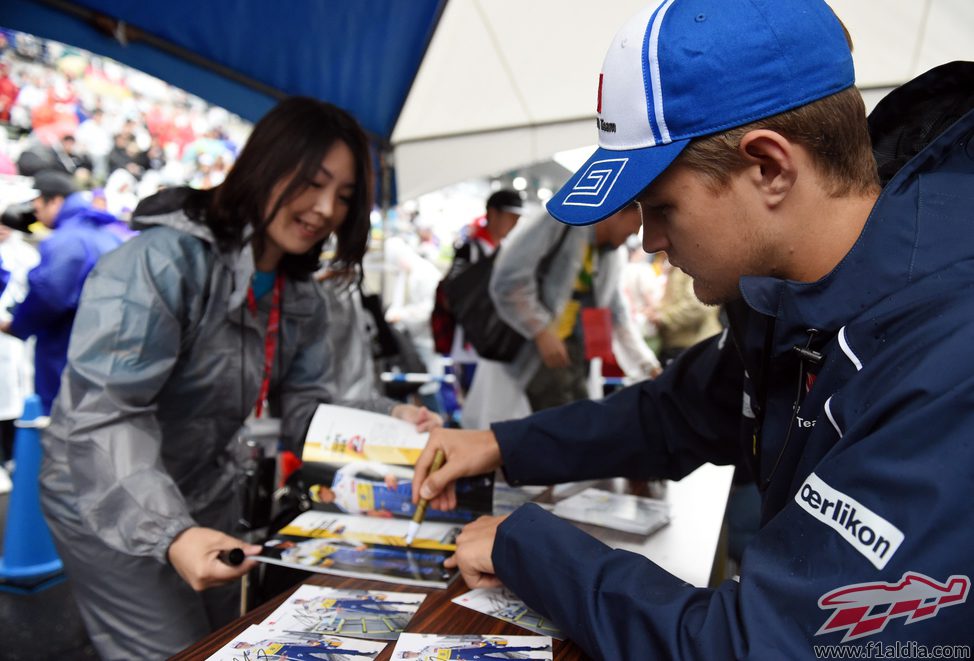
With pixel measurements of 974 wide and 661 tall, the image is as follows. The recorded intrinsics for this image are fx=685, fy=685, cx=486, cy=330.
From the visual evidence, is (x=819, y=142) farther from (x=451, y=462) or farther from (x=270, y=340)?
(x=270, y=340)

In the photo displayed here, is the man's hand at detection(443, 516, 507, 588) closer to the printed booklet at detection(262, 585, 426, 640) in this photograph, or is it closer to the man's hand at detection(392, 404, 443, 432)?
the printed booklet at detection(262, 585, 426, 640)

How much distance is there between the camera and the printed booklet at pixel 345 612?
35.3 inches

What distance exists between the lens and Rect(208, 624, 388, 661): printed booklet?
0.82 m

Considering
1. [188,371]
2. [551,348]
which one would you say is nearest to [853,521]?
[188,371]

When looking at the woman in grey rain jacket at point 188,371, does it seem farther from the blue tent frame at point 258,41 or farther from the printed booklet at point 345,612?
the blue tent frame at point 258,41

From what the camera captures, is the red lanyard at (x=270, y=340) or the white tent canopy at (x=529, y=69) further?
the white tent canopy at (x=529, y=69)

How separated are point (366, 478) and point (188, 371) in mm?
446

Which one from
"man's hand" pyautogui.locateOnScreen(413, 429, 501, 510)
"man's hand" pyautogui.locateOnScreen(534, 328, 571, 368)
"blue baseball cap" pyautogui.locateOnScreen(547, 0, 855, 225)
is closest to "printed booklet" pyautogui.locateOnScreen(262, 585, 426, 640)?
"man's hand" pyautogui.locateOnScreen(413, 429, 501, 510)

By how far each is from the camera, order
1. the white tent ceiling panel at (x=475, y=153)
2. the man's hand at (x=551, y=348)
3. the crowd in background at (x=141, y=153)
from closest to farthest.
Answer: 1. the man's hand at (x=551, y=348)
2. the white tent ceiling panel at (x=475, y=153)
3. the crowd in background at (x=141, y=153)

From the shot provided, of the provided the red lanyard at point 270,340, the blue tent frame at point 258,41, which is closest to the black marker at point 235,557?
the red lanyard at point 270,340

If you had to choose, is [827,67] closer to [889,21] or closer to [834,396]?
[834,396]

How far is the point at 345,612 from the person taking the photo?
0.95 metres

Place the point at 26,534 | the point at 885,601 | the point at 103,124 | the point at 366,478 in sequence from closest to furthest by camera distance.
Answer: the point at 885,601
the point at 366,478
the point at 26,534
the point at 103,124

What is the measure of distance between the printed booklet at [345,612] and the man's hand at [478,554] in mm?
80
